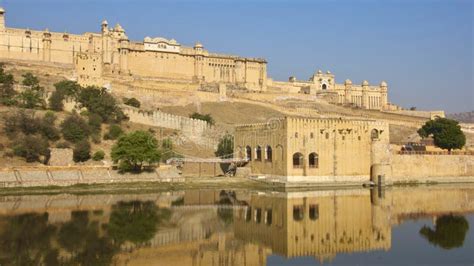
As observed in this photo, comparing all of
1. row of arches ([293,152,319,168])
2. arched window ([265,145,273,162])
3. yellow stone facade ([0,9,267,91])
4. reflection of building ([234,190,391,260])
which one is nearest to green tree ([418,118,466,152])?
row of arches ([293,152,319,168])

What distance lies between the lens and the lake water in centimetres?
1691

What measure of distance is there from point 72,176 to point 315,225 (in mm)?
17031

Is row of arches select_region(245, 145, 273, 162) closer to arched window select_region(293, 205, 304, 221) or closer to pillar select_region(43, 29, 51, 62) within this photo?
arched window select_region(293, 205, 304, 221)

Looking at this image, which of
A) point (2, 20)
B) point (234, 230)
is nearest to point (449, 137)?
point (234, 230)

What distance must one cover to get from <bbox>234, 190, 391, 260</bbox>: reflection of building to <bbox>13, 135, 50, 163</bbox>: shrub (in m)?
14.4

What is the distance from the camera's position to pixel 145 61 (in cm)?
7575

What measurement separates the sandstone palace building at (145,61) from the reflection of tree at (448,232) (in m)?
45.5

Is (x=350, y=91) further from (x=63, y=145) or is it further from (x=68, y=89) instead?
(x=63, y=145)

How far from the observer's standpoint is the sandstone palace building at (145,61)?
69125 millimetres

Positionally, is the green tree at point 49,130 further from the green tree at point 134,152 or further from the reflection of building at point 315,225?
the reflection of building at point 315,225

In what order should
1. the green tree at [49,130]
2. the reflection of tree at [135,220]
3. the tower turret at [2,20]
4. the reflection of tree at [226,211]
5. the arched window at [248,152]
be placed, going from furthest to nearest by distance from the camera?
the tower turret at [2,20] → the arched window at [248,152] → the green tree at [49,130] → the reflection of tree at [226,211] → the reflection of tree at [135,220]


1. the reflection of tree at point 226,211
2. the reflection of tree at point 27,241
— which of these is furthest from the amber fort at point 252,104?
the reflection of tree at point 27,241

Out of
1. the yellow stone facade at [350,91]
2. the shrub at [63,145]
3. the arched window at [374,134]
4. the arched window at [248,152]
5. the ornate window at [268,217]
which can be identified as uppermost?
the yellow stone facade at [350,91]

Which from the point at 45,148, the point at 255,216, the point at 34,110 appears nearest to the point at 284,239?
the point at 255,216
